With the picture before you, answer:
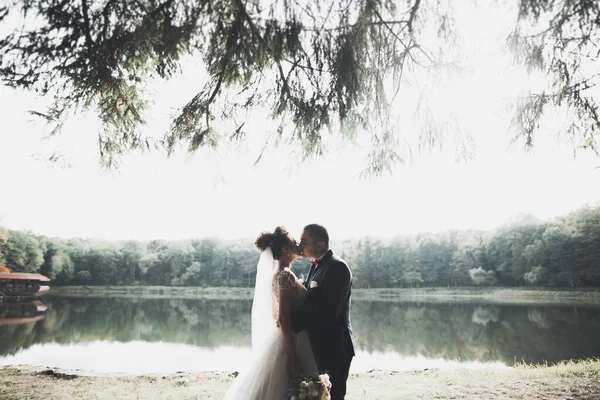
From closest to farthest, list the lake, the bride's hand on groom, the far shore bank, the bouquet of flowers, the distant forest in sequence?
the bouquet of flowers → the bride's hand on groom → the lake → the far shore bank → the distant forest

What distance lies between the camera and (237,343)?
1288 cm

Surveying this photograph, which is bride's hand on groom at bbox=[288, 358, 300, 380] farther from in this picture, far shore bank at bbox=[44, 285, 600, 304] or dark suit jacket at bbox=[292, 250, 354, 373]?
far shore bank at bbox=[44, 285, 600, 304]

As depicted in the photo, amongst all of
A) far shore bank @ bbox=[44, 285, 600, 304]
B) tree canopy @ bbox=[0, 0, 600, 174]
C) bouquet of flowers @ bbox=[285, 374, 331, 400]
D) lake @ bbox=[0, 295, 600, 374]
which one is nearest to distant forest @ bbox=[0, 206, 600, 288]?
far shore bank @ bbox=[44, 285, 600, 304]

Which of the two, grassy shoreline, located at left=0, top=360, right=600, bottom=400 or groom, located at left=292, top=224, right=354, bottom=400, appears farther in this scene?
grassy shoreline, located at left=0, top=360, right=600, bottom=400

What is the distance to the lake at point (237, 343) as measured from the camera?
9.35m

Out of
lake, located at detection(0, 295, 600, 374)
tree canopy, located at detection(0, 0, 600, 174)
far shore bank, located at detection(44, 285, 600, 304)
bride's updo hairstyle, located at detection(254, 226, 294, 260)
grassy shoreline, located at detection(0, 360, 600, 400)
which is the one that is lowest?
far shore bank, located at detection(44, 285, 600, 304)

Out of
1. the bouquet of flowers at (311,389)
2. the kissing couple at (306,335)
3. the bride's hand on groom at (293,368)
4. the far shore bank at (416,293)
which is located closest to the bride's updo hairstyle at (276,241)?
the kissing couple at (306,335)

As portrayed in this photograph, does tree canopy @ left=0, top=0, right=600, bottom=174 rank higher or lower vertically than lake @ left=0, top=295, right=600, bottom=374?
higher

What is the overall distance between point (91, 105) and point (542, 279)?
1674 inches

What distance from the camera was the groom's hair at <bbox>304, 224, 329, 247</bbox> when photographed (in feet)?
9.78

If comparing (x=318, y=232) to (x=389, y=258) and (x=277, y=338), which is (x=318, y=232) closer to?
(x=277, y=338)

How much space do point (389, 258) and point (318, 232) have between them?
4986 cm

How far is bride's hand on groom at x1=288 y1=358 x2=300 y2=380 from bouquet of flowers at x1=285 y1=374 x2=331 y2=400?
4.9 inches

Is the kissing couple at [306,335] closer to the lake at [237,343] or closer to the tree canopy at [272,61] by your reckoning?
the tree canopy at [272,61]
